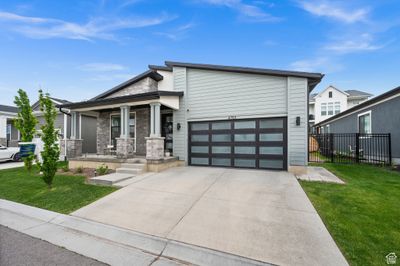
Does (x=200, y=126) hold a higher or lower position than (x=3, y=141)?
higher

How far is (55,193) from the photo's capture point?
18.4ft

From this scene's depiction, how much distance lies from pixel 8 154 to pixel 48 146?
34.4 ft

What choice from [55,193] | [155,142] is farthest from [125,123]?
[55,193]

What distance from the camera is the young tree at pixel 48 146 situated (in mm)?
5992

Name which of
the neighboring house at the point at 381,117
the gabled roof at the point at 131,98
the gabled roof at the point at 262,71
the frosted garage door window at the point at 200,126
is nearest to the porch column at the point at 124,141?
the gabled roof at the point at 131,98

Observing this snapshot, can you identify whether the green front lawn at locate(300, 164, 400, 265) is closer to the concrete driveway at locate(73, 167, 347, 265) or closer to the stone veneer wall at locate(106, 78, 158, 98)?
the concrete driveway at locate(73, 167, 347, 265)

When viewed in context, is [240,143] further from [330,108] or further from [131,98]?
[330,108]

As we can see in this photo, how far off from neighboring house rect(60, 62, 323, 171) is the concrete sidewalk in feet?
15.0

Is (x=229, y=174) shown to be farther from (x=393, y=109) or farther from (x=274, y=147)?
(x=393, y=109)

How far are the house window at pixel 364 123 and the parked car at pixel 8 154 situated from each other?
24156mm

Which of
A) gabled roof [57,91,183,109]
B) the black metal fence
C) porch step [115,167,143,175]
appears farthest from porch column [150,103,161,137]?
the black metal fence

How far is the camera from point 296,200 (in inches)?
183

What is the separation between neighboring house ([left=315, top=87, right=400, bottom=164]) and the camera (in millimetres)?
9148

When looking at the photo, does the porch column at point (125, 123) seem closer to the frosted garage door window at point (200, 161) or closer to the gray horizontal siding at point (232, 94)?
the gray horizontal siding at point (232, 94)
